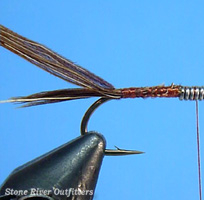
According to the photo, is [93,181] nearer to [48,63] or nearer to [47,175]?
[47,175]

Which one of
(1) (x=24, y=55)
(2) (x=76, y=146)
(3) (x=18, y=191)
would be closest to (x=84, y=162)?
(2) (x=76, y=146)

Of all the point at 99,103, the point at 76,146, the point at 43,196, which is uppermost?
the point at 99,103

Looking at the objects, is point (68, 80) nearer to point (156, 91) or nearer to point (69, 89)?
point (69, 89)

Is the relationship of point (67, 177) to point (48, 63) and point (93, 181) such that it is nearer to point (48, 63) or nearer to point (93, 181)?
point (93, 181)

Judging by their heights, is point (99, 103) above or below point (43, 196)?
above

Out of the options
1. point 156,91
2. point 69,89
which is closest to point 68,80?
point 69,89

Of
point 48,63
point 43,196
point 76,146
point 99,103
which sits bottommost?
point 43,196

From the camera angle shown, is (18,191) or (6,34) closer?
(18,191)

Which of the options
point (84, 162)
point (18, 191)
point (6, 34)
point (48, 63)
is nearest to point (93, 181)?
point (84, 162)

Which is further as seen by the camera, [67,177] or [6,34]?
[6,34]
